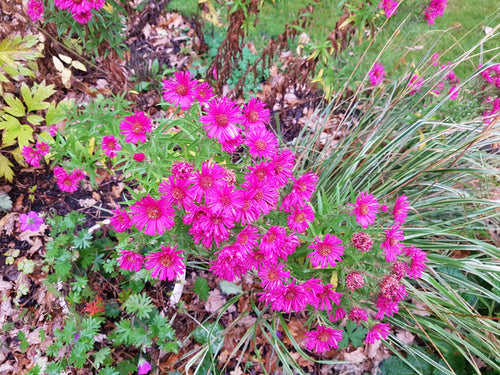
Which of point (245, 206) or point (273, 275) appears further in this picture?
point (273, 275)

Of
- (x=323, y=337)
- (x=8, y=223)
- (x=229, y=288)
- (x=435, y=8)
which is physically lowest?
(x=8, y=223)

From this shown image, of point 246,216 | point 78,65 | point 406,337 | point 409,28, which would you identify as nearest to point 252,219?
point 246,216

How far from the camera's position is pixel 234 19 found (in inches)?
86.0

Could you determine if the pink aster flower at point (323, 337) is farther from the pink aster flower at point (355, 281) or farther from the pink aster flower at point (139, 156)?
the pink aster flower at point (139, 156)

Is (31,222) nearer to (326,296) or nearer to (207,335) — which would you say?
(207,335)

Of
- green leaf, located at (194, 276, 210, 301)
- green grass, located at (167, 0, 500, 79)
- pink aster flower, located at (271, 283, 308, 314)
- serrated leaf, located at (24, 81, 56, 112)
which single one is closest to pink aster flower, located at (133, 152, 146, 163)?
pink aster flower, located at (271, 283, 308, 314)

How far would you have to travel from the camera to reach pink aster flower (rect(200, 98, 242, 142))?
1.04 meters

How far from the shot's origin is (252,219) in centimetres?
105

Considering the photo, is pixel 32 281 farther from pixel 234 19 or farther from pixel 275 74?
pixel 275 74

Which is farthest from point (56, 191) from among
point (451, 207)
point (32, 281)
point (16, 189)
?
point (451, 207)

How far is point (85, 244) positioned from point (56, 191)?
0.67 m

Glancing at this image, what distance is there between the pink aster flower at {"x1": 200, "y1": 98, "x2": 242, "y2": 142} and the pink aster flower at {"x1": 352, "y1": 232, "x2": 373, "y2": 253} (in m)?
0.57

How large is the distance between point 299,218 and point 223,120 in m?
0.44

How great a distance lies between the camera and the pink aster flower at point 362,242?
3.86ft
